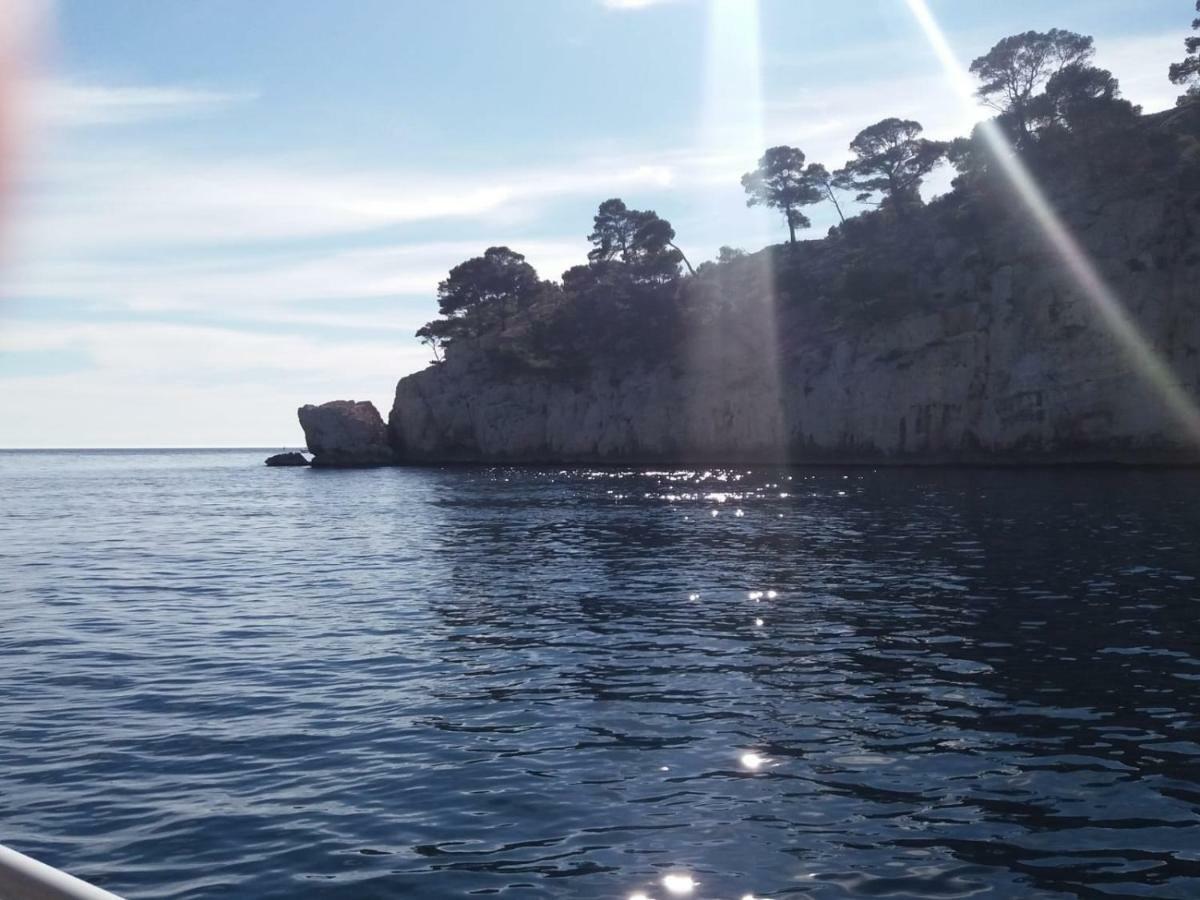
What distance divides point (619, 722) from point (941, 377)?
224ft

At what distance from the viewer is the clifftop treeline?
7706 cm

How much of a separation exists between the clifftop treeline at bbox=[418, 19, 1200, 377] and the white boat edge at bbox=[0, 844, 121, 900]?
77307mm

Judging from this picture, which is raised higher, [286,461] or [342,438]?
[342,438]

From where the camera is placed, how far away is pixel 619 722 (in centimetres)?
1330

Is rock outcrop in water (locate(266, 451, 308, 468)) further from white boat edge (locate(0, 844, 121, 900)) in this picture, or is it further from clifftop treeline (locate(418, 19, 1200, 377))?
white boat edge (locate(0, 844, 121, 900))

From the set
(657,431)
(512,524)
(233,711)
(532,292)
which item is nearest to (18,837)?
(233,711)

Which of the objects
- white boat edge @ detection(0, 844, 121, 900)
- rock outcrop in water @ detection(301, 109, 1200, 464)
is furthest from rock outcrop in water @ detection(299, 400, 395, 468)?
white boat edge @ detection(0, 844, 121, 900)

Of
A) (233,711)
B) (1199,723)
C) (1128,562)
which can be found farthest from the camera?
(1128,562)

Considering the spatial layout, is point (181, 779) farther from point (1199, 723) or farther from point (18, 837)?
point (1199, 723)

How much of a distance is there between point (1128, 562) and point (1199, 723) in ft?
49.5

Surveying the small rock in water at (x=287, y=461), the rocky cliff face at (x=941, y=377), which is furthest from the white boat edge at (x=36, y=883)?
the small rock in water at (x=287, y=461)

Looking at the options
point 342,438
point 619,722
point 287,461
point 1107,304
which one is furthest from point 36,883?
point 287,461

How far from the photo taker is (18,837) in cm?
961

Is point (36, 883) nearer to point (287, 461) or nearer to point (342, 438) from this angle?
point (342, 438)
